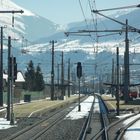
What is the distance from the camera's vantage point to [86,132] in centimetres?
3203

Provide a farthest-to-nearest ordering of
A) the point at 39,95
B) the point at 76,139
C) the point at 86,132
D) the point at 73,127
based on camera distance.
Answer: the point at 39,95 < the point at 73,127 < the point at 86,132 < the point at 76,139

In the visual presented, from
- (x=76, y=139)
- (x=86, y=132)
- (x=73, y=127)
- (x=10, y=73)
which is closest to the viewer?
(x=76, y=139)

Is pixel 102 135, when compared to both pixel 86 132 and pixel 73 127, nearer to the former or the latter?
pixel 86 132

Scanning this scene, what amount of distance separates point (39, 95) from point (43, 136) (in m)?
96.4

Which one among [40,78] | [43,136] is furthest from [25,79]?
[43,136]

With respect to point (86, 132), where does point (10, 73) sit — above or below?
above

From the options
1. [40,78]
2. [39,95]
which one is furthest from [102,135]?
[40,78]

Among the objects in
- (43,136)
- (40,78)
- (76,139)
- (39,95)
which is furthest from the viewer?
(40,78)

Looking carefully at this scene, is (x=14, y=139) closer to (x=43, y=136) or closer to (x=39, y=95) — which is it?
(x=43, y=136)

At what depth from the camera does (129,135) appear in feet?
99.2

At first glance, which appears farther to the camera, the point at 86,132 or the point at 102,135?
the point at 86,132

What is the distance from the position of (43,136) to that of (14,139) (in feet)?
7.20

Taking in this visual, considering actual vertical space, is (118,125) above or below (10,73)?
below

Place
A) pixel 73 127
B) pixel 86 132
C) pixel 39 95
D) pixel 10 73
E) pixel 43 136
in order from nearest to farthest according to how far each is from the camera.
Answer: pixel 43 136 → pixel 86 132 → pixel 73 127 → pixel 10 73 → pixel 39 95
